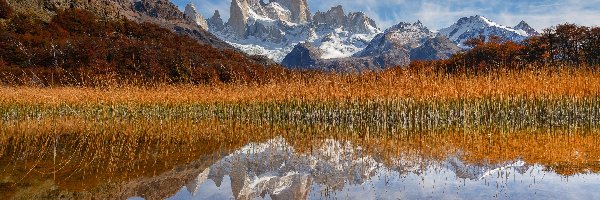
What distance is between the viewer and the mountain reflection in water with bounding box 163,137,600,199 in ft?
13.9

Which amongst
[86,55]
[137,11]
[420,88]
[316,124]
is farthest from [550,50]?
[137,11]

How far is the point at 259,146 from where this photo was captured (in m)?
7.45

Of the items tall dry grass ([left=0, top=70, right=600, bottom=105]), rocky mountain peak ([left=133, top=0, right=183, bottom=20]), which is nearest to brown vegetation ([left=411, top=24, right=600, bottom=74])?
tall dry grass ([left=0, top=70, right=600, bottom=105])

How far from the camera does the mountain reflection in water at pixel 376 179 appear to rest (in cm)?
423

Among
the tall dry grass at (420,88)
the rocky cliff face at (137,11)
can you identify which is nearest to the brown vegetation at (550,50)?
the tall dry grass at (420,88)

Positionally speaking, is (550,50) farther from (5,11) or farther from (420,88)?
(5,11)

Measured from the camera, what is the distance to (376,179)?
190 inches

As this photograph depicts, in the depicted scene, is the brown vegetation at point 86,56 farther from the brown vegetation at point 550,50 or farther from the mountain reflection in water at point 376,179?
the mountain reflection in water at point 376,179

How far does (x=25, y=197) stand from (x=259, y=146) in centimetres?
354

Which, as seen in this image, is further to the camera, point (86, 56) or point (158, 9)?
point (158, 9)

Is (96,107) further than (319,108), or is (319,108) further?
(96,107)

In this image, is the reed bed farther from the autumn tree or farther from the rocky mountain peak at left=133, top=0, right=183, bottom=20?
the rocky mountain peak at left=133, top=0, right=183, bottom=20

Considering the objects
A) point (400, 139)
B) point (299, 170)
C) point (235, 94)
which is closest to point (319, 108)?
point (235, 94)

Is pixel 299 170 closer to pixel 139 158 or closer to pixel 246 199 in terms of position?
pixel 246 199
